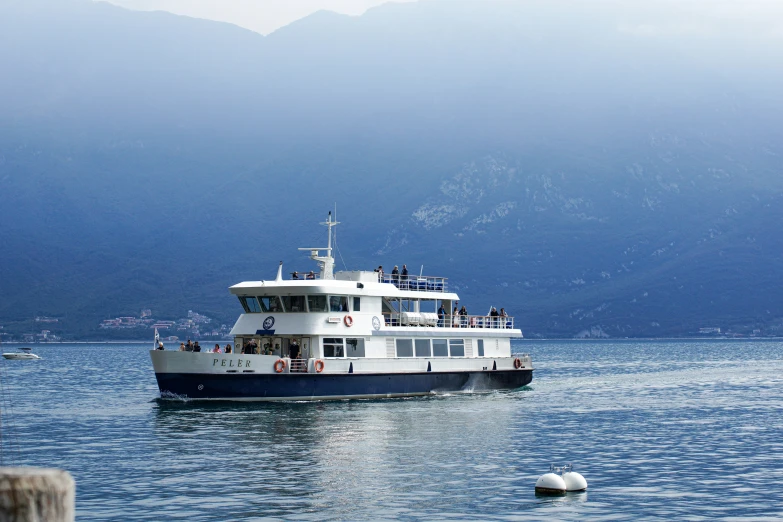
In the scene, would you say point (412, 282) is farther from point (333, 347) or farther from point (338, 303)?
point (333, 347)

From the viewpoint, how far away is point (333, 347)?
5497cm

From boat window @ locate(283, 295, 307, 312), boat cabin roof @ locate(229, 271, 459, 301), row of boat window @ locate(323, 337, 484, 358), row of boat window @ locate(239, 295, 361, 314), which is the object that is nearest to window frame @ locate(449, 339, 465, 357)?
row of boat window @ locate(323, 337, 484, 358)

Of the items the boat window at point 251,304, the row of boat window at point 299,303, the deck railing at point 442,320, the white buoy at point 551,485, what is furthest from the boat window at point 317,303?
the white buoy at point 551,485

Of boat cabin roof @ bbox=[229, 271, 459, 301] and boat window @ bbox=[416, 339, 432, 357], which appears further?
boat window @ bbox=[416, 339, 432, 357]

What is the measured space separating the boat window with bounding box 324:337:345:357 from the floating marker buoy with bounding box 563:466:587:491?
28.2 m

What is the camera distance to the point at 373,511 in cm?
2461

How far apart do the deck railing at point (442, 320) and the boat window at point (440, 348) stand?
1.20 m

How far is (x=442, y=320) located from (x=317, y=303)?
36.6ft

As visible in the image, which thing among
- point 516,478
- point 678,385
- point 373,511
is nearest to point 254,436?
point 516,478

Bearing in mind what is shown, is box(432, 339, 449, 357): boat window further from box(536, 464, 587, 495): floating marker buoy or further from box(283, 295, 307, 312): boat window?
box(536, 464, 587, 495): floating marker buoy

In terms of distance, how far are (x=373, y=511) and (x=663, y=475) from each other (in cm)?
1049

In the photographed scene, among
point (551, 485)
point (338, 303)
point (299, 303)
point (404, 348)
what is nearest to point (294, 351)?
point (299, 303)

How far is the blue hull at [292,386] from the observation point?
5144 centimetres

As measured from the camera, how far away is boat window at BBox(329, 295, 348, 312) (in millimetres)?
54750
